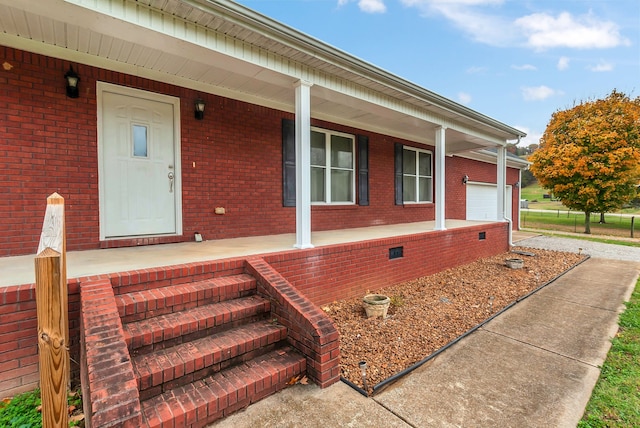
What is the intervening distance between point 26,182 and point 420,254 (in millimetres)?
5719

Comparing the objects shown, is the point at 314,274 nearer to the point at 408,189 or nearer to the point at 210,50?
the point at 210,50

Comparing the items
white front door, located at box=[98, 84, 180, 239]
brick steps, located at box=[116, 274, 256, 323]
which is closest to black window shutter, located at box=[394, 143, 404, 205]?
white front door, located at box=[98, 84, 180, 239]

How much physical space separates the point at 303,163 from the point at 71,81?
288 cm

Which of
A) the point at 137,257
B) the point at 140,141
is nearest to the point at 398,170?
the point at 140,141

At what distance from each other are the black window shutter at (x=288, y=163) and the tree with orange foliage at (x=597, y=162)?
1320 centimetres

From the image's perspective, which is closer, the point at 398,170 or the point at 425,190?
the point at 398,170

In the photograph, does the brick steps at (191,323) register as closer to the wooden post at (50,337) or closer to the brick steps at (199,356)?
the brick steps at (199,356)

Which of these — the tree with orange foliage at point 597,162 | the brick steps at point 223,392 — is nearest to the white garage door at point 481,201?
the tree with orange foliage at point 597,162

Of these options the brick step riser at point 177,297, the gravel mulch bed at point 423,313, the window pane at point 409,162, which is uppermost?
the window pane at point 409,162

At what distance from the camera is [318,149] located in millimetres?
6398

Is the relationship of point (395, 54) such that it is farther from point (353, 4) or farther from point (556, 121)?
point (556, 121)

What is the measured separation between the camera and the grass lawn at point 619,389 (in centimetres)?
213

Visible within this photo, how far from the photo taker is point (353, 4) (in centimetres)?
1202

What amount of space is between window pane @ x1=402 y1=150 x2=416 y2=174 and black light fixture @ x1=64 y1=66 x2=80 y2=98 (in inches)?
271
